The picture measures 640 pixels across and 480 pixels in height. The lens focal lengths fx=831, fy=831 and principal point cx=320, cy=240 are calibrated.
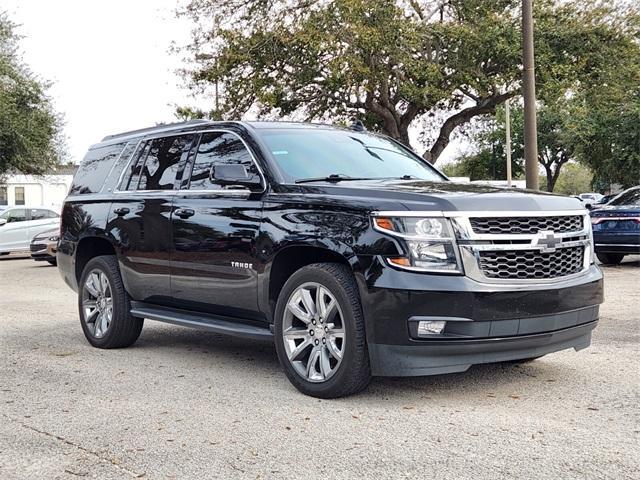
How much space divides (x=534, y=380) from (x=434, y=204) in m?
1.69

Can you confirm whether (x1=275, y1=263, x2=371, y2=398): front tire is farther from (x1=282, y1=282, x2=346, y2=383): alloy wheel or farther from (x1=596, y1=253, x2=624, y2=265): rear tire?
(x1=596, y1=253, x2=624, y2=265): rear tire

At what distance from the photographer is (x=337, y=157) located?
6605 millimetres

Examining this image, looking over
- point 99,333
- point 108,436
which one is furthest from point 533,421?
point 99,333

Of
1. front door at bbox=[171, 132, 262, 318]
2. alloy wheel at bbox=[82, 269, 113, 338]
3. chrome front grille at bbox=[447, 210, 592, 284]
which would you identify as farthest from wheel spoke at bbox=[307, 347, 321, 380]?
alloy wheel at bbox=[82, 269, 113, 338]

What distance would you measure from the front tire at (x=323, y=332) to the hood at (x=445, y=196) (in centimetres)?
52

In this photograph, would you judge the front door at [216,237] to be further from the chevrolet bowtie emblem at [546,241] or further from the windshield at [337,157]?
the chevrolet bowtie emblem at [546,241]

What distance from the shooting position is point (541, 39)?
23750 mm

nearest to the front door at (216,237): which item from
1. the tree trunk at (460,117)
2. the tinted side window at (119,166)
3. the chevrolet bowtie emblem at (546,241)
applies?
the tinted side window at (119,166)

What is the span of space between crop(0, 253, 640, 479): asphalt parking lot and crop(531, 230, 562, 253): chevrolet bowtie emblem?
98cm

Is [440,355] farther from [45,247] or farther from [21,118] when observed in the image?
[21,118]

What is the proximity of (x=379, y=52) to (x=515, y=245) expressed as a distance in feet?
61.7

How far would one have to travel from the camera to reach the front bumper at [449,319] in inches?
197

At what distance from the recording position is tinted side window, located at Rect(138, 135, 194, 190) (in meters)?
7.14

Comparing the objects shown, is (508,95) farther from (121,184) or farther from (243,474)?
(243,474)
